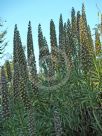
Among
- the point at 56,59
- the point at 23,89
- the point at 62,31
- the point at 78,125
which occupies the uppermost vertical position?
the point at 62,31

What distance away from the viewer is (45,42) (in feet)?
38.7

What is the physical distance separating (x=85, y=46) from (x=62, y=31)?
9.08 feet

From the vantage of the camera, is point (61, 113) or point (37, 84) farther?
point (37, 84)

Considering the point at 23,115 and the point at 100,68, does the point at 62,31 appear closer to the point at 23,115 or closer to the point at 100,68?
the point at 100,68

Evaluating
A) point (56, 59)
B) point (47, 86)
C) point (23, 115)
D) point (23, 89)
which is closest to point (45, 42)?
point (56, 59)

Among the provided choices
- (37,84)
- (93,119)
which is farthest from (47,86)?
(93,119)

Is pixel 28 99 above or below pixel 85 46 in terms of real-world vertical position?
below

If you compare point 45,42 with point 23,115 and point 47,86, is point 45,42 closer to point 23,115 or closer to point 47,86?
point 47,86

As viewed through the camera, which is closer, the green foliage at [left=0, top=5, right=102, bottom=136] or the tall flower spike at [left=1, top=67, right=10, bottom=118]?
the green foliage at [left=0, top=5, right=102, bottom=136]

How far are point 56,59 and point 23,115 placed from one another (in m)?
2.52

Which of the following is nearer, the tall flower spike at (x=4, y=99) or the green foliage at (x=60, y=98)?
the green foliage at (x=60, y=98)

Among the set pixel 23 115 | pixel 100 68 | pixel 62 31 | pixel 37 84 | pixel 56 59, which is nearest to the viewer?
pixel 23 115

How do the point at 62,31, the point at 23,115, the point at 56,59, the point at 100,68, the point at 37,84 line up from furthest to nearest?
the point at 62,31
the point at 56,59
the point at 37,84
the point at 100,68
the point at 23,115

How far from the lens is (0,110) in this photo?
1026 centimetres
